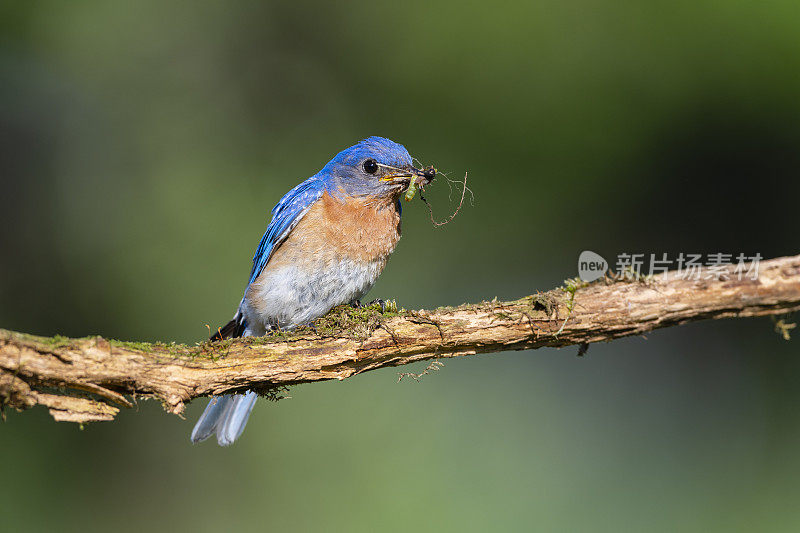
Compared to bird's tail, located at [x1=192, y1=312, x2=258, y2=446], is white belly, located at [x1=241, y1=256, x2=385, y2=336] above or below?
above

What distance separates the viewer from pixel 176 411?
10.1 feet

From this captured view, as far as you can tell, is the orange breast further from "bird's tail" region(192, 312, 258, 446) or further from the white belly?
"bird's tail" region(192, 312, 258, 446)

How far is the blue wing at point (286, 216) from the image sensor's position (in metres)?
4.62

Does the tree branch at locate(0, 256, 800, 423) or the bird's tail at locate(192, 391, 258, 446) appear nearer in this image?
the tree branch at locate(0, 256, 800, 423)

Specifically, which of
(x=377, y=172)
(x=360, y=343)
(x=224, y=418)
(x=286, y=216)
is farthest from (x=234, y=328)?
(x=360, y=343)

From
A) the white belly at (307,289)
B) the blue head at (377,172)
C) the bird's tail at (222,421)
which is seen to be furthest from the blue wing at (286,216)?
the bird's tail at (222,421)

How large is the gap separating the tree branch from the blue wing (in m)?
1.23

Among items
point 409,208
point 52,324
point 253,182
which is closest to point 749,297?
point 409,208

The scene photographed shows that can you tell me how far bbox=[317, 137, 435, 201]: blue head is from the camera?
4598mm

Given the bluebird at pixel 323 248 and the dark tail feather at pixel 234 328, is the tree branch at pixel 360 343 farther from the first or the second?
the dark tail feather at pixel 234 328

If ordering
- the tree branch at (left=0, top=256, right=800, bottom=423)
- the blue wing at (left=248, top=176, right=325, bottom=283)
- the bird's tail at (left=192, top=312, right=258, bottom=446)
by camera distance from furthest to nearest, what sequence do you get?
the blue wing at (left=248, top=176, right=325, bottom=283) < the bird's tail at (left=192, top=312, right=258, bottom=446) < the tree branch at (left=0, top=256, right=800, bottom=423)

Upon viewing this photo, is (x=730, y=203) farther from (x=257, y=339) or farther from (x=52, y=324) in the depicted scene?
(x=52, y=324)

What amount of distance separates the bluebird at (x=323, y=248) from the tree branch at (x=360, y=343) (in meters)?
0.82

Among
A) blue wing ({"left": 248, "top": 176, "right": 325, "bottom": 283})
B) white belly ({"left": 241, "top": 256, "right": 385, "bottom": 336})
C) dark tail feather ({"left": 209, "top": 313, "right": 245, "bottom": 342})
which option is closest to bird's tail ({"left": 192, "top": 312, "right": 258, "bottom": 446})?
dark tail feather ({"left": 209, "top": 313, "right": 245, "bottom": 342})
